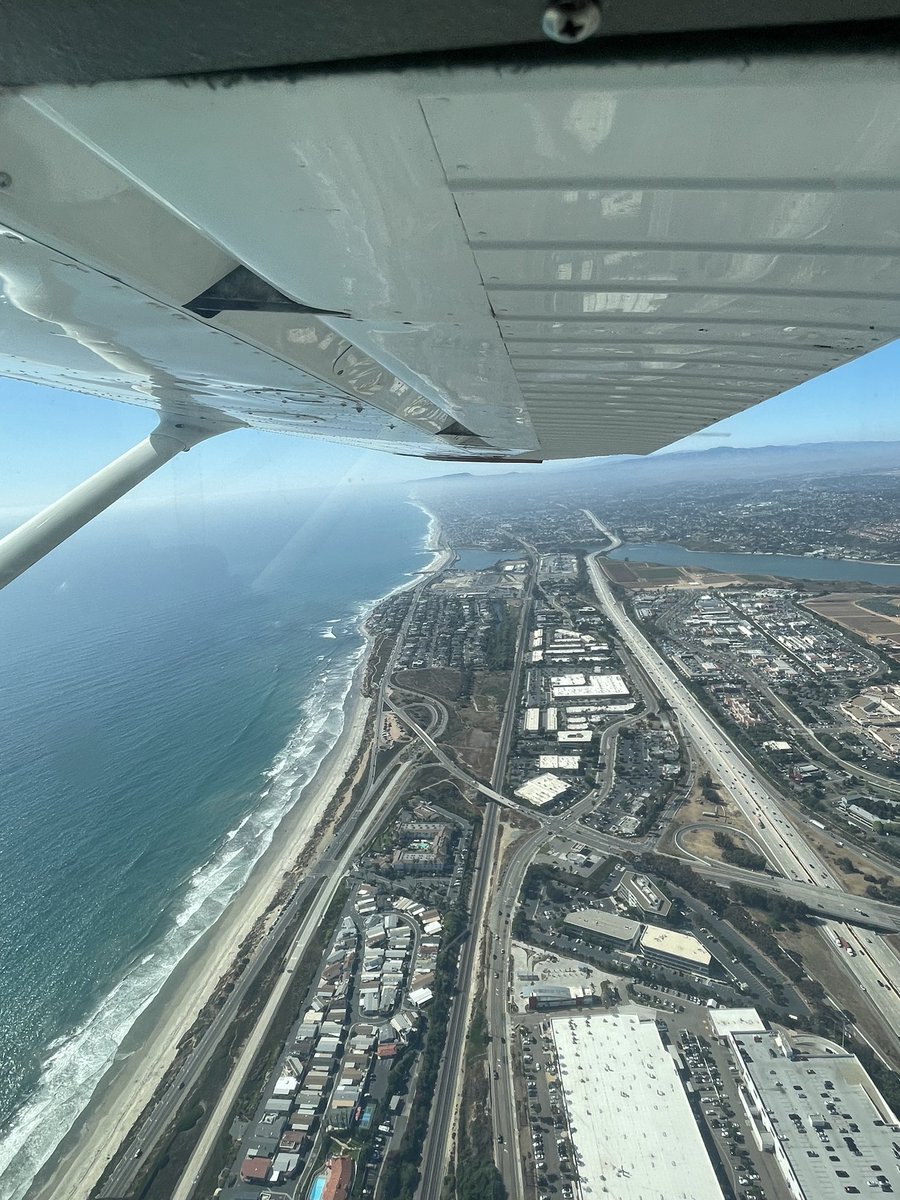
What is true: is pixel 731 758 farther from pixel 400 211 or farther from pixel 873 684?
pixel 400 211

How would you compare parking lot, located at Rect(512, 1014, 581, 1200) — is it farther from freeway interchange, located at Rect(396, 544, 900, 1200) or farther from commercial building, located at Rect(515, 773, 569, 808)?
commercial building, located at Rect(515, 773, 569, 808)

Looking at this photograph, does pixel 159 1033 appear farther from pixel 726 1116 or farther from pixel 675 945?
pixel 675 945

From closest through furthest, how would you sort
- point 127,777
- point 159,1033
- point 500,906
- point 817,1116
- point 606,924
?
point 817,1116 < point 159,1033 < point 606,924 < point 500,906 < point 127,777

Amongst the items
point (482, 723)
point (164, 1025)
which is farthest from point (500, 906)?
point (482, 723)

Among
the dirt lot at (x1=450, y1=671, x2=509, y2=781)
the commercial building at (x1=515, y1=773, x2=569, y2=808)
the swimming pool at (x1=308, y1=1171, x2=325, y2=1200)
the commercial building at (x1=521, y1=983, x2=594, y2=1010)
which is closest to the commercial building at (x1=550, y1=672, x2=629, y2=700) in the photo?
the dirt lot at (x1=450, y1=671, x2=509, y2=781)

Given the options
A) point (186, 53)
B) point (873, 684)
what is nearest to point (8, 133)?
point (186, 53)

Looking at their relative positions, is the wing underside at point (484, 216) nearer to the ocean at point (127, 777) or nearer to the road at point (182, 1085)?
the road at point (182, 1085)

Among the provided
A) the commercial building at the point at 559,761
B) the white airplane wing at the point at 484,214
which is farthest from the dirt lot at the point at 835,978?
the white airplane wing at the point at 484,214
